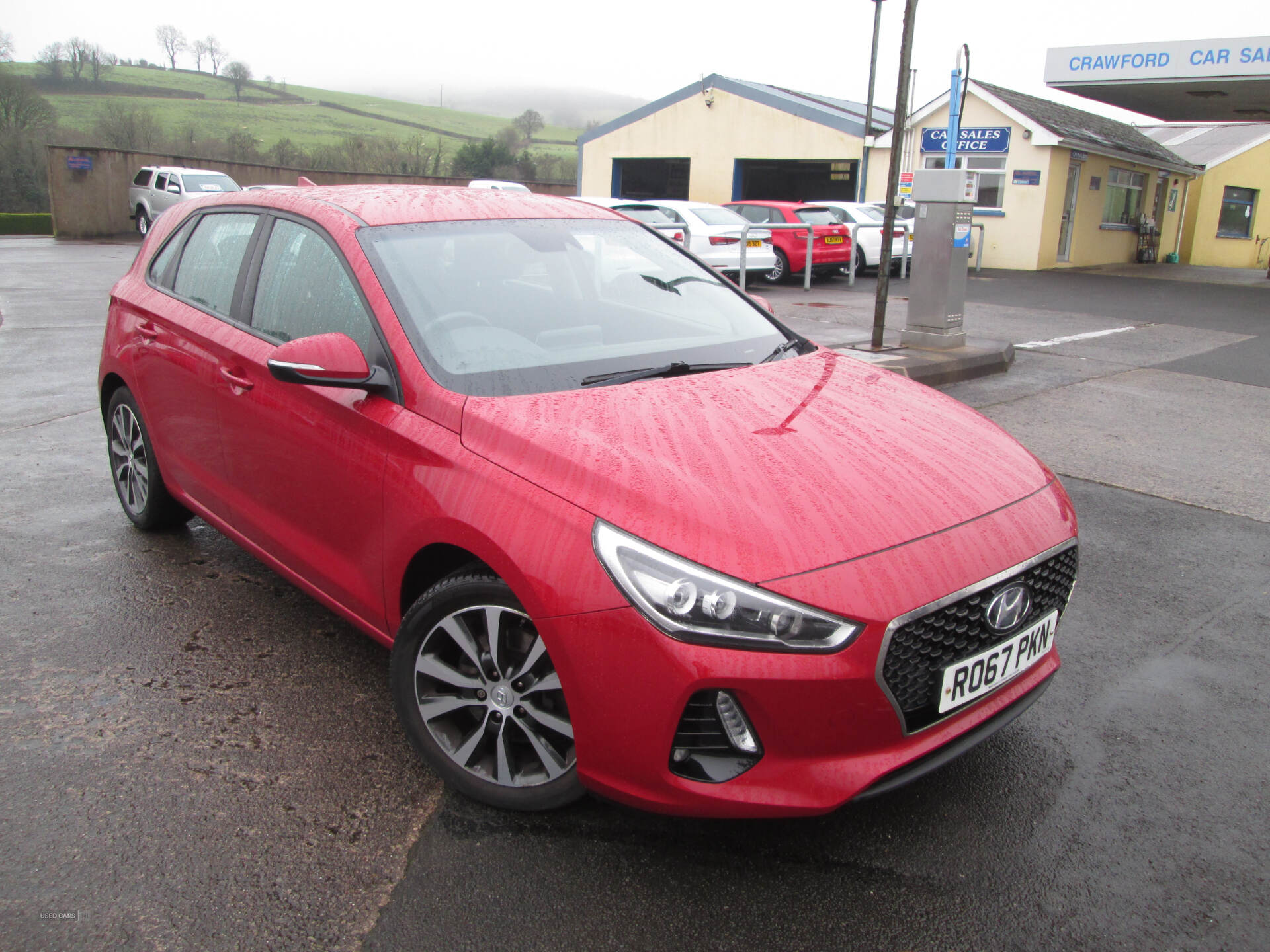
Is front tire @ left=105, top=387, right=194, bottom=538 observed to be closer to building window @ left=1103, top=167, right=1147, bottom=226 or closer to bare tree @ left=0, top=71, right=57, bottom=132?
building window @ left=1103, top=167, right=1147, bottom=226

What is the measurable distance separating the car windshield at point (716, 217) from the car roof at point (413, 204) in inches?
508

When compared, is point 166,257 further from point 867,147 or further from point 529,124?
point 529,124

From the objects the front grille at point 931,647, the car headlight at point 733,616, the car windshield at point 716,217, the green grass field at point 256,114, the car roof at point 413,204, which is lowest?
the front grille at point 931,647

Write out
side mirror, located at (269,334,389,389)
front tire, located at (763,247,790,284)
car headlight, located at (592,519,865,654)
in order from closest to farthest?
car headlight, located at (592,519,865,654) → side mirror, located at (269,334,389,389) → front tire, located at (763,247,790,284)

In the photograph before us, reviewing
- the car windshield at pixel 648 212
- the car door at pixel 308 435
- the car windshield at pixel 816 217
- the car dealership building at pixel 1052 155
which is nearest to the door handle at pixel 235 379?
the car door at pixel 308 435

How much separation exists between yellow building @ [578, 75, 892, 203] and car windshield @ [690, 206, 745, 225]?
440 inches

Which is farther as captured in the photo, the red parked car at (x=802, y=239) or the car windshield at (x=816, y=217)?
the car windshield at (x=816, y=217)

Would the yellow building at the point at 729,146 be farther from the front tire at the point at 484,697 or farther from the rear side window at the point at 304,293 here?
the front tire at the point at 484,697

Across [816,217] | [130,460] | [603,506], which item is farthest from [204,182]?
[603,506]

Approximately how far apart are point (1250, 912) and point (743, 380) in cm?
188

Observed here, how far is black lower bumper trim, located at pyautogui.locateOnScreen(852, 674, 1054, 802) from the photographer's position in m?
2.14

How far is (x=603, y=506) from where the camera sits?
2188 millimetres

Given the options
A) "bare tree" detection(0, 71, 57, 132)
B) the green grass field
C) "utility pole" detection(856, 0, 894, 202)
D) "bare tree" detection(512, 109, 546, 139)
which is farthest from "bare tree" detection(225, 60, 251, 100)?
"utility pole" detection(856, 0, 894, 202)

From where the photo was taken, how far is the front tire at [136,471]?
4246mm
